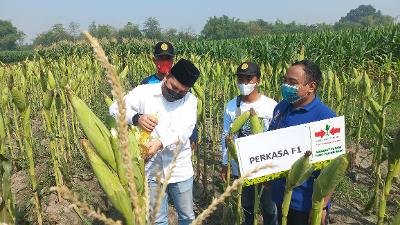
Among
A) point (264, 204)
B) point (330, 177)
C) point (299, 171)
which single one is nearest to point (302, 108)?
point (264, 204)

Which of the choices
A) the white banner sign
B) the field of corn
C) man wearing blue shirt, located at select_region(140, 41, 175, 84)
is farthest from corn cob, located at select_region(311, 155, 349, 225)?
man wearing blue shirt, located at select_region(140, 41, 175, 84)

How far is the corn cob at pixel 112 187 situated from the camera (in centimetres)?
85

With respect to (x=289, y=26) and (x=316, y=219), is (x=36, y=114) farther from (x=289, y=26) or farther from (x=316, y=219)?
(x=289, y=26)

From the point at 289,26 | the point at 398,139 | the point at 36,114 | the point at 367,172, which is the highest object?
the point at 289,26

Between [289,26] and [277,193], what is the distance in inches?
3500

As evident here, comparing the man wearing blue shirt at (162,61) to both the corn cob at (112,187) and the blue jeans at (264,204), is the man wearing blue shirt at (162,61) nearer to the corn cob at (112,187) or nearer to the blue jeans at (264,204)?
the blue jeans at (264,204)

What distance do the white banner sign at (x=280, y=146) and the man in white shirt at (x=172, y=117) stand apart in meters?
0.80

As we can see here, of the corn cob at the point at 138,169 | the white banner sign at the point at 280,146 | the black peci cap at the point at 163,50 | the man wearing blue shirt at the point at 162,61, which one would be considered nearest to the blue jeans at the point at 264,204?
the white banner sign at the point at 280,146

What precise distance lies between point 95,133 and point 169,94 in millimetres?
1577

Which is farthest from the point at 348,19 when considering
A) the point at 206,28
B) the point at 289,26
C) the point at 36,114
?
the point at 36,114

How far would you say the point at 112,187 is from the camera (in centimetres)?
85

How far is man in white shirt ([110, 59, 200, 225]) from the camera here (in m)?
2.35

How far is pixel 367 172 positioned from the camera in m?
4.71

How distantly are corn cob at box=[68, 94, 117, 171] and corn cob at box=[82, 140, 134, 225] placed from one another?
2 centimetres
